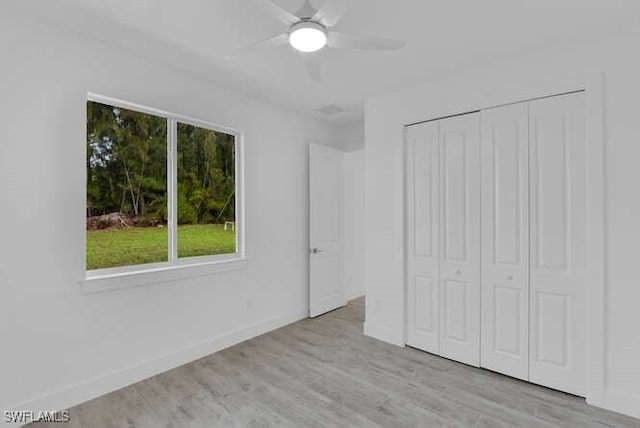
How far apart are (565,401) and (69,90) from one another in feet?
13.8

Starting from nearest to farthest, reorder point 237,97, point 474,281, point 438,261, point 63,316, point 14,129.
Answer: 1. point 14,129
2. point 63,316
3. point 474,281
4. point 438,261
5. point 237,97

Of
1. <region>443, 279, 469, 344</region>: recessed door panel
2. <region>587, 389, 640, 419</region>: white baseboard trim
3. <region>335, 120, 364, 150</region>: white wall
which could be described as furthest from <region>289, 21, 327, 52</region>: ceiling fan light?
<region>587, 389, 640, 419</region>: white baseboard trim

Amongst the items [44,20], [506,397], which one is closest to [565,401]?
[506,397]

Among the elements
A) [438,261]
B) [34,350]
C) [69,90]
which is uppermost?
[69,90]

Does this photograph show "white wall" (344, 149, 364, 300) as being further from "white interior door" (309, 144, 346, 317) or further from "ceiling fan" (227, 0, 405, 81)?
"ceiling fan" (227, 0, 405, 81)

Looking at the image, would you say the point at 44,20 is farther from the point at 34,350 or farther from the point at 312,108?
the point at 312,108

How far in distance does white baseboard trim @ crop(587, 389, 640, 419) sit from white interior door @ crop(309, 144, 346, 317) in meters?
2.85

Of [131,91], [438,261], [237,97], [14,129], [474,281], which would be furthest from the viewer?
[237,97]

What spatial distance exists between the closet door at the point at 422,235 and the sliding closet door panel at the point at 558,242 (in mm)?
802

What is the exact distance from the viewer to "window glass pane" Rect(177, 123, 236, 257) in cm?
310

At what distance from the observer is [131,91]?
2.60m

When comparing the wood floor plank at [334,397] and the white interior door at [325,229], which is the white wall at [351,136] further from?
the wood floor plank at [334,397]

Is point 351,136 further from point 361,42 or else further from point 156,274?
point 156,274

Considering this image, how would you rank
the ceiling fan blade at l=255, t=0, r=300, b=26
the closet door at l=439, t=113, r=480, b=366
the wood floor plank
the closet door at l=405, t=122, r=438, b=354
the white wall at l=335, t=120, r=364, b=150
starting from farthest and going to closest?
the white wall at l=335, t=120, r=364, b=150
the closet door at l=405, t=122, r=438, b=354
the closet door at l=439, t=113, r=480, b=366
the wood floor plank
the ceiling fan blade at l=255, t=0, r=300, b=26
